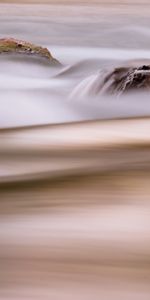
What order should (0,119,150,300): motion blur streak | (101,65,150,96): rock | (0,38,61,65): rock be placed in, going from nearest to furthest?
(0,119,150,300): motion blur streak < (101,65,150,96): rock < (0,38,61,65): rock

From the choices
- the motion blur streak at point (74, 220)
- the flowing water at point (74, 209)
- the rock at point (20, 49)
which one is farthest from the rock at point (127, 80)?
the rock at point (20, 49)

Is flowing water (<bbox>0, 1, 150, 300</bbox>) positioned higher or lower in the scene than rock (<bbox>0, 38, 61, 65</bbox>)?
lower

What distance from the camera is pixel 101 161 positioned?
12.8ft

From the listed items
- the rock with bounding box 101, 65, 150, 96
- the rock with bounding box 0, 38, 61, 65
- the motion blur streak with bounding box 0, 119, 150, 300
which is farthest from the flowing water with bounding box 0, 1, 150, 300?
the rock with bounding box 0, 38, 61, 65

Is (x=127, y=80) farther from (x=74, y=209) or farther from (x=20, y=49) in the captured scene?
(x=74, y=209)

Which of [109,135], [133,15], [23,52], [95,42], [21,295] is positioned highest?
[133,15]

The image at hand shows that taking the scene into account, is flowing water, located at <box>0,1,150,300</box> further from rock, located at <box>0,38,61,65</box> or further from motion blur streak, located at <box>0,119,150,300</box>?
rock, located at <box>0,38,61,65</box>

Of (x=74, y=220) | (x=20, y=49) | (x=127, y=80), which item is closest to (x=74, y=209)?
(x=74, y=220)

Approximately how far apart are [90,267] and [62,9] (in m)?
29.4

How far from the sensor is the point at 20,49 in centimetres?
1147

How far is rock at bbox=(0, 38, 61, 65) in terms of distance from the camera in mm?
11352

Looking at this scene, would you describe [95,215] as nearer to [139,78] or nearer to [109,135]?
[109,135]


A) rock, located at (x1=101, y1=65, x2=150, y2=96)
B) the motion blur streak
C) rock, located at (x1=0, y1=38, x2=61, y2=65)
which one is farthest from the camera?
rock, located at (x1=0, y1=38, x2=61, y2=65)

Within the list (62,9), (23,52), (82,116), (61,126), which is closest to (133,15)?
(62,9)
